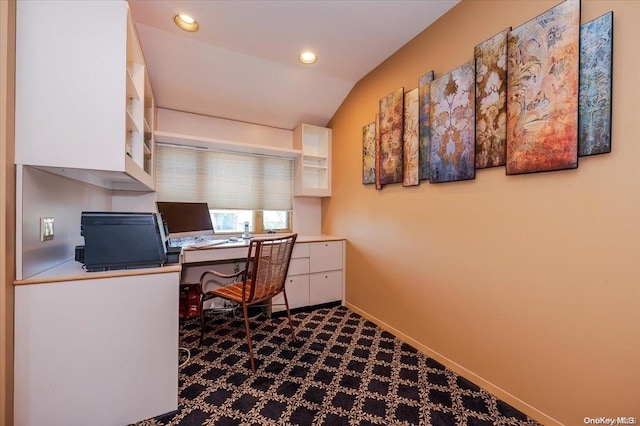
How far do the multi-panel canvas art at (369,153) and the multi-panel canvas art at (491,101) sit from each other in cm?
110

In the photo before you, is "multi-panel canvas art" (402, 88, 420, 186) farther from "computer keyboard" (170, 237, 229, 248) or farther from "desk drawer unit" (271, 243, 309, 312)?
"computer keyboard" (170, 237, 229, 248)

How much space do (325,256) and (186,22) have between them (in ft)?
8.32

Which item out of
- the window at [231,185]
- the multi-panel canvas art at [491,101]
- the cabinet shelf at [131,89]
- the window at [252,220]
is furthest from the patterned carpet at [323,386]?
the cabinet shelf at [131,89]

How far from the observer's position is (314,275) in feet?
9.96

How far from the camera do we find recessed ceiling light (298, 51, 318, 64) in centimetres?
250

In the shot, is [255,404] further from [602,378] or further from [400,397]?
[602,378]

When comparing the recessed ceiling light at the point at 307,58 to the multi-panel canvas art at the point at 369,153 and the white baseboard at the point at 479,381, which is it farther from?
the white baseboard at the point at 479,381

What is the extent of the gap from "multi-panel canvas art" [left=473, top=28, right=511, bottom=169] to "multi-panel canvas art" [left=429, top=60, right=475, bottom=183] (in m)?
0.05

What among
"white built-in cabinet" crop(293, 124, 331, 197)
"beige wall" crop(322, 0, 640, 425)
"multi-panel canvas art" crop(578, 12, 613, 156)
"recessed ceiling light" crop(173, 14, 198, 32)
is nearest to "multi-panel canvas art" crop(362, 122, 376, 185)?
"beige wall" crop(322, 0, 640, 425)

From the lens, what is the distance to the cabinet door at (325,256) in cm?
302

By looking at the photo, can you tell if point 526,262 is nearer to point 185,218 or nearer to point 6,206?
point 6,206

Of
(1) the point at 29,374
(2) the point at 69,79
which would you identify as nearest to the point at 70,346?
(1) the point at 29,374

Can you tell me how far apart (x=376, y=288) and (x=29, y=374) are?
2.44 m

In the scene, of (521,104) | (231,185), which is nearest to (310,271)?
(231,185)
